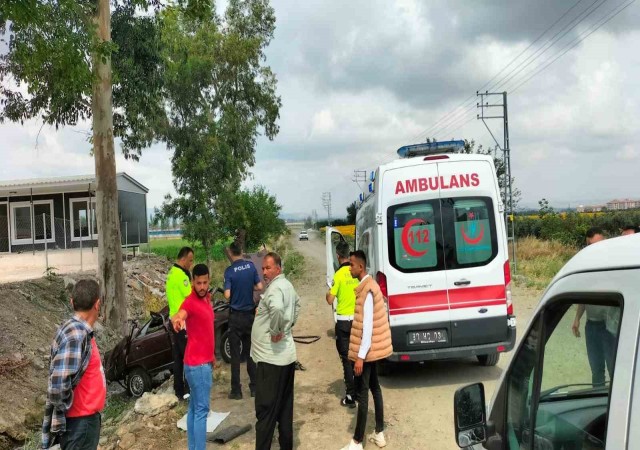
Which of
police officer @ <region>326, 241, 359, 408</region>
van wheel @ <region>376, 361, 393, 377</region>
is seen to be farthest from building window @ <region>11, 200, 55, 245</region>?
police officer @ <region>326, 241, 359, 408</region>

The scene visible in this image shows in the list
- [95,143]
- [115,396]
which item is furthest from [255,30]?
[115,396]

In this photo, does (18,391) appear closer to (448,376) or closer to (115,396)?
(115,396)

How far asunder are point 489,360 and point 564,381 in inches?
239

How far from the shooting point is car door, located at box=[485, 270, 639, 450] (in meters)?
1.33

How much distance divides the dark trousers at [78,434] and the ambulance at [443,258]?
13.4 feet

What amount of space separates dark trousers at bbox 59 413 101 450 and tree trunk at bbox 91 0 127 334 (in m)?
9.26

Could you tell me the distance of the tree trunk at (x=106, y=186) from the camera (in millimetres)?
11766

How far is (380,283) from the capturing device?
22.5ft

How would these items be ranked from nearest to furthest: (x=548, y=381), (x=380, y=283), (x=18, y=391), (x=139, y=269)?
1. (x=548, y=381)
2. (x=380, y=283)
3. (x=18, y=391)
4. (x=139, y=269)

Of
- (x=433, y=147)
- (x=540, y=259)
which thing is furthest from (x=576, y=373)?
(x=540, y=259)

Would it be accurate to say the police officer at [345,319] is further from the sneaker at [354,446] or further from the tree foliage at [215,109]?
the tree foliage at [215,109]

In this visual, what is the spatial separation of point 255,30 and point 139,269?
16090 millimetres

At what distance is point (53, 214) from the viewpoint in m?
25.2

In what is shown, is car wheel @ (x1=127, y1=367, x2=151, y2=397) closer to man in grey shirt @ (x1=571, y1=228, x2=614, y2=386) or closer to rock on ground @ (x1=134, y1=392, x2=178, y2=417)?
rock on ground @ (x1=134, y1=392, x2=178, y2=417)
